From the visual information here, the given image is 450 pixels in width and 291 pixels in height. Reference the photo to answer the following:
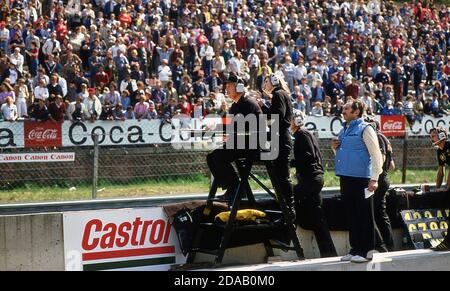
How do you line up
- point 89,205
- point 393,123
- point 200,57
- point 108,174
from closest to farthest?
point 89,205
point 108,174
point 200,57
point 393,123

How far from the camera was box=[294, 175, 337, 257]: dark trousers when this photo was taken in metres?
10.1

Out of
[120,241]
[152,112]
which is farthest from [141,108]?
[120,241]

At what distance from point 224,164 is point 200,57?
14.3 metres

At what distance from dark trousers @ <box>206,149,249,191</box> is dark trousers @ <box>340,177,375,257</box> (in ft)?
4.01

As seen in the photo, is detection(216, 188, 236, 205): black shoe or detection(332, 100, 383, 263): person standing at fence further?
detection(216, 188, 236, 205): black shoe

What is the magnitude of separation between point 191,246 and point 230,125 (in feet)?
5.09

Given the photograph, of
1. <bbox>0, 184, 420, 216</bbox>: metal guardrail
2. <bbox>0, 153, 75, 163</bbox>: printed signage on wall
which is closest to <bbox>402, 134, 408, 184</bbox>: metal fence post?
<bbox>0, 184, 420, 216</bbox>: metal guardrail

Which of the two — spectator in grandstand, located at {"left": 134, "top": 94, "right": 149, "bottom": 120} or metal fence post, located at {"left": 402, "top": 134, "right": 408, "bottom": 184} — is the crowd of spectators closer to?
spectator in grandstand, located at {"left": 134, "top": 94, "right": 149, "bottom": 120}

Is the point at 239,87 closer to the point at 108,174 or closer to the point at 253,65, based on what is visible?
the point at 108,174

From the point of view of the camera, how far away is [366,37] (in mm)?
28828

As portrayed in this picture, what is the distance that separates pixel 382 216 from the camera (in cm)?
1070
